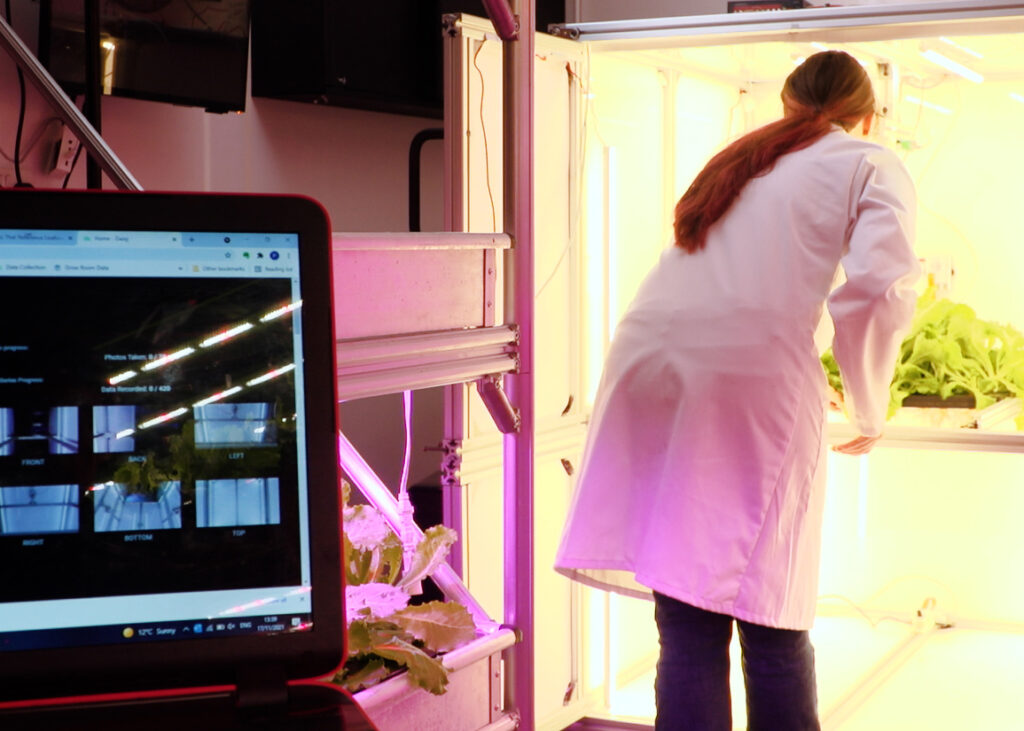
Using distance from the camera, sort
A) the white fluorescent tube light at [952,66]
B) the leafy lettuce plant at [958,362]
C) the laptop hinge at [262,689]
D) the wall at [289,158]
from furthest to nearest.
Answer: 1. the white fluorescent tube light at [952,66]
2. the leafy lettuce plant at [958,362]
3. the wall at [289,158]
4. the laptop hinge at [262,689]

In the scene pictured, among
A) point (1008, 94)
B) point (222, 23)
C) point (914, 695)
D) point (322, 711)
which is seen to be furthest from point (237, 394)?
point (1008, 94)

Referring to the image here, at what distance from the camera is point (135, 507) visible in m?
0.70

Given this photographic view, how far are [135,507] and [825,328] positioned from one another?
1.58m

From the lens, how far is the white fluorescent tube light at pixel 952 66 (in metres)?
3.21

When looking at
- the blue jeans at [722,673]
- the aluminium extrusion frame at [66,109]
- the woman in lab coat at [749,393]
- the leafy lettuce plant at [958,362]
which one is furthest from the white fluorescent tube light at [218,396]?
the leafy lettuce plant at [958,362]

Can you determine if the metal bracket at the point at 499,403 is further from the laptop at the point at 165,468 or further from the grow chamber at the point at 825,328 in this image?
the grow chamber at the point at 825,328

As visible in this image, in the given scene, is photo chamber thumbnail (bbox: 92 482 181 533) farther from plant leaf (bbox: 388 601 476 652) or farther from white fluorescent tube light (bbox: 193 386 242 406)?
plant leaf (bbox: 388 601 476 652)

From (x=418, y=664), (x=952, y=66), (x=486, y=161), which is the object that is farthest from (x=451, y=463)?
(x=952, y=66)

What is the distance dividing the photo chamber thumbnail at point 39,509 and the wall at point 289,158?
1.84m

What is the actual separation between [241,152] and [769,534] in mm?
1721

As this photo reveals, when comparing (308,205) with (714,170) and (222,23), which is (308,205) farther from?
(222,23)

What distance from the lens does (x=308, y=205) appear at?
0.73 metres

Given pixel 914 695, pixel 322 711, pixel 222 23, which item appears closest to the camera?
pixel 322 711

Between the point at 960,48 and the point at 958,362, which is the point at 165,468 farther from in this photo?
the point at 960,48
